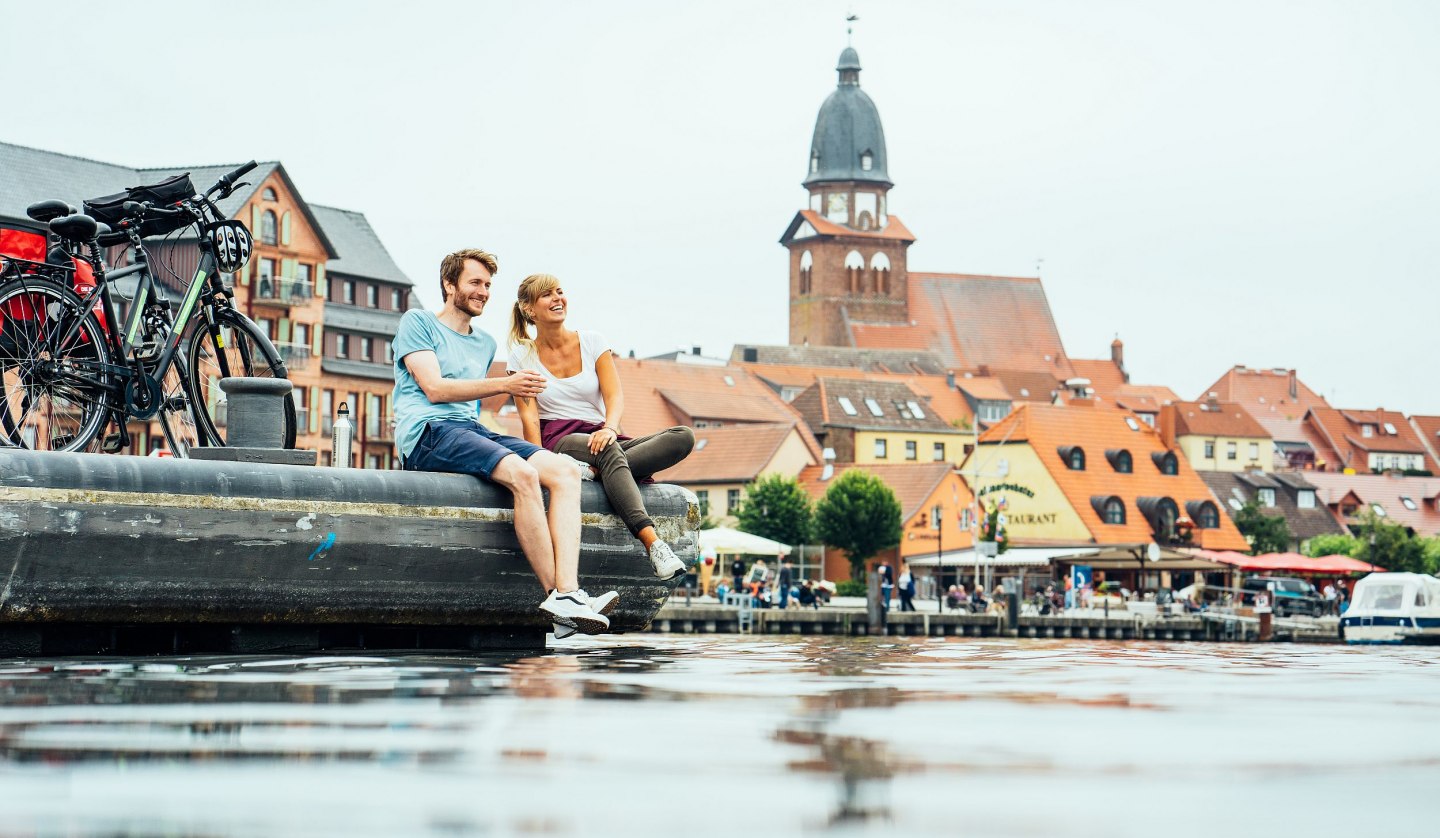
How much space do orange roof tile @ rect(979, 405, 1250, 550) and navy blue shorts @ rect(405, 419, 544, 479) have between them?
265 feet

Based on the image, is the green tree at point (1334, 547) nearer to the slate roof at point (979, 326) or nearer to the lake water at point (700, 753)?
the slate roof at point (979, 326)

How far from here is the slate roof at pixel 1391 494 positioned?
124 m

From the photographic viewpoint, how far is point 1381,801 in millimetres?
3326

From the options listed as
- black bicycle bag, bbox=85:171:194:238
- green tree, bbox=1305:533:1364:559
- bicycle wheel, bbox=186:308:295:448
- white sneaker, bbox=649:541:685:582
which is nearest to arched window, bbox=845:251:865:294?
green tree, bbox=1305:533:1364:559

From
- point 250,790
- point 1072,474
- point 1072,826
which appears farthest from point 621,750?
point 1072,474

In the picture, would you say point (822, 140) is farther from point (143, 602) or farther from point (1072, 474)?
point (143, 602)

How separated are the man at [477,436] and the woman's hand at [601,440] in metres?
0.36

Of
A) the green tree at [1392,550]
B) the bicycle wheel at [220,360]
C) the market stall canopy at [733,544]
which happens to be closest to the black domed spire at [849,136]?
the green tree at [1392,550]

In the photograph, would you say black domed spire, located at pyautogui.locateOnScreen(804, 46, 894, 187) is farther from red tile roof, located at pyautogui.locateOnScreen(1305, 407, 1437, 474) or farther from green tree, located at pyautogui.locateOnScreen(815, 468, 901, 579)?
green tree, located at pyautogui.locateOnScreen(815, 468, 901, 579)

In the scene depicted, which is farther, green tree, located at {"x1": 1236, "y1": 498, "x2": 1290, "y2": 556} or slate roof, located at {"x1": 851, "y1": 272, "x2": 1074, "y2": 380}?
slate roof, located at {"x1": 851, "y1": 272, "x2": 1074, "y2": 380}

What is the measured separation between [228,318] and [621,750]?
6.53 m

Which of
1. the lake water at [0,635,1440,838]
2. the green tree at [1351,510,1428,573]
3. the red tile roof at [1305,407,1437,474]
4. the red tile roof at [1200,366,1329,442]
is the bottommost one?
the lake water at [0,635,1440,838]

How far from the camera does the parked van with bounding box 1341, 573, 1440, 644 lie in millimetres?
50125

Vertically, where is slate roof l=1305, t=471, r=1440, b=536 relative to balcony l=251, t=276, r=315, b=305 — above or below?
below
